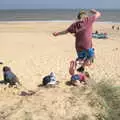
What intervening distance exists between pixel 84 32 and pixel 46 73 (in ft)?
13.9

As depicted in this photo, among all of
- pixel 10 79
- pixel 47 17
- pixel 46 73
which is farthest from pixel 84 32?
pixel 47 17

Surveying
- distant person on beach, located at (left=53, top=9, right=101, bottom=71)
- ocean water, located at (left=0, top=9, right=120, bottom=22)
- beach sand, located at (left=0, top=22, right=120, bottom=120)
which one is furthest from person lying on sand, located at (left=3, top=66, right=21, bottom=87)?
ocean water, located at (left=0, top=9, right=120, bottom=22)

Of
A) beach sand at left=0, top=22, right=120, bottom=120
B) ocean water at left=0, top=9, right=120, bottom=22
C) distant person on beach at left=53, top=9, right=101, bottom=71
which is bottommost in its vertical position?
ocean water at left=0, top=9, right=120, bottom=22

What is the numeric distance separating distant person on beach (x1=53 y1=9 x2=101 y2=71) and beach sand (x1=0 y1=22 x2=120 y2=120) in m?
0.51

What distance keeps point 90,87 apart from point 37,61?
798 cm

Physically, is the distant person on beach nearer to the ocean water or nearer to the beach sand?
the beach sand

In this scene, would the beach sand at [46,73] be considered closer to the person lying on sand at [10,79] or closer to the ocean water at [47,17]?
the person lying on sand at [10,79]

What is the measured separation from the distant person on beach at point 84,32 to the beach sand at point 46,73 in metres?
0.51

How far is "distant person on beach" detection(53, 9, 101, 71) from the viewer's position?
7980mm

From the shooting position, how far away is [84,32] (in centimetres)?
810

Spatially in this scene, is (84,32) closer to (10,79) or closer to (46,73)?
(10,79)

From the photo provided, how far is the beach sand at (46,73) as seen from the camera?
6.04 metres

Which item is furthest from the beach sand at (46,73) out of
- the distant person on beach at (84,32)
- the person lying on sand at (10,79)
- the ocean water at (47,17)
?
the ocean water at (47,17)

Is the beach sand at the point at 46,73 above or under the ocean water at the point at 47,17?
above
